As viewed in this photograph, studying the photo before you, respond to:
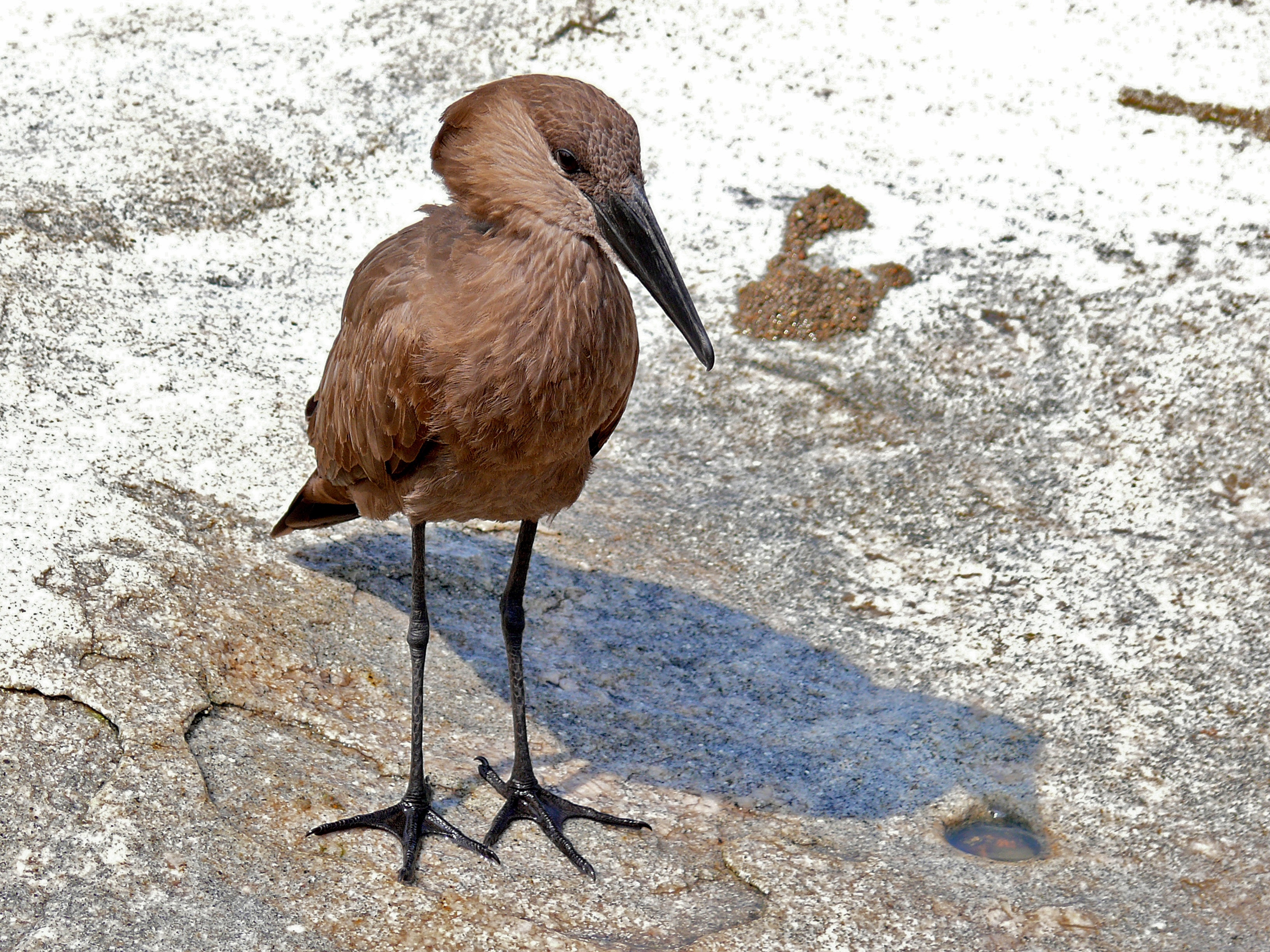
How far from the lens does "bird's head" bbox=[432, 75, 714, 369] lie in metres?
3.36

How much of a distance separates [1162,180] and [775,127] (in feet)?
6.58

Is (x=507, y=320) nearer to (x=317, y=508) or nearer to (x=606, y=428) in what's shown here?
(x=606, y=428)

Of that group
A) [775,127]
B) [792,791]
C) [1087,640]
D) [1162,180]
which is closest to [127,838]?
[792,791]

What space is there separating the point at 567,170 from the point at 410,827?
193 cm

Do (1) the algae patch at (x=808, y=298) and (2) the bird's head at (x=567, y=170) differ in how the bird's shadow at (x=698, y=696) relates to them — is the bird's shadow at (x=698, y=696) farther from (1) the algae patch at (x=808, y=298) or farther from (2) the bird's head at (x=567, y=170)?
(1) the algae patch at (x=808, y=298)

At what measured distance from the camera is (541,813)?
4.04 metres

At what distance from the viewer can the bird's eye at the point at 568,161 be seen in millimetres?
3369

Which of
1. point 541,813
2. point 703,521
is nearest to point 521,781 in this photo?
point 541,813

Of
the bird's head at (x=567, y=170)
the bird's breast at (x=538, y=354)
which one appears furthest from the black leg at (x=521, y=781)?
the bird's head at (x=567, y=170)

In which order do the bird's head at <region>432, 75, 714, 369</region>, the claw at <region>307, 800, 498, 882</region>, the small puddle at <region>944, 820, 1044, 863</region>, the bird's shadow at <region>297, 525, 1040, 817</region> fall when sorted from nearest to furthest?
the bird's head at <region>432, 75, 714, 369</region> → the claw at <region>307, 800, 498, 882</region> → the small puddle at <region>944, 820, 1044, 863</region> → the bird's shadow at <region>297, 525, 1040, 817</region>

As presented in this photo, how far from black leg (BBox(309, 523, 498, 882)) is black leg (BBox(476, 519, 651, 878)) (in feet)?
0.55

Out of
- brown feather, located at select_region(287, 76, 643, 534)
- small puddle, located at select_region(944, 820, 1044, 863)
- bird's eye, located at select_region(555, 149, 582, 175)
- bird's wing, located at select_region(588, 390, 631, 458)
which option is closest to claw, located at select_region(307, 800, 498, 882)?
brown feather, located at select_region(287, 76, 643, 534)

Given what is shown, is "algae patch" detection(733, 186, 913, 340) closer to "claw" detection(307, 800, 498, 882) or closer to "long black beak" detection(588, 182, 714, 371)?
"long black beak" detection(588, 182, 714, 371)

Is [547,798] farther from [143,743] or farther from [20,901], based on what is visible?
[20,901]
